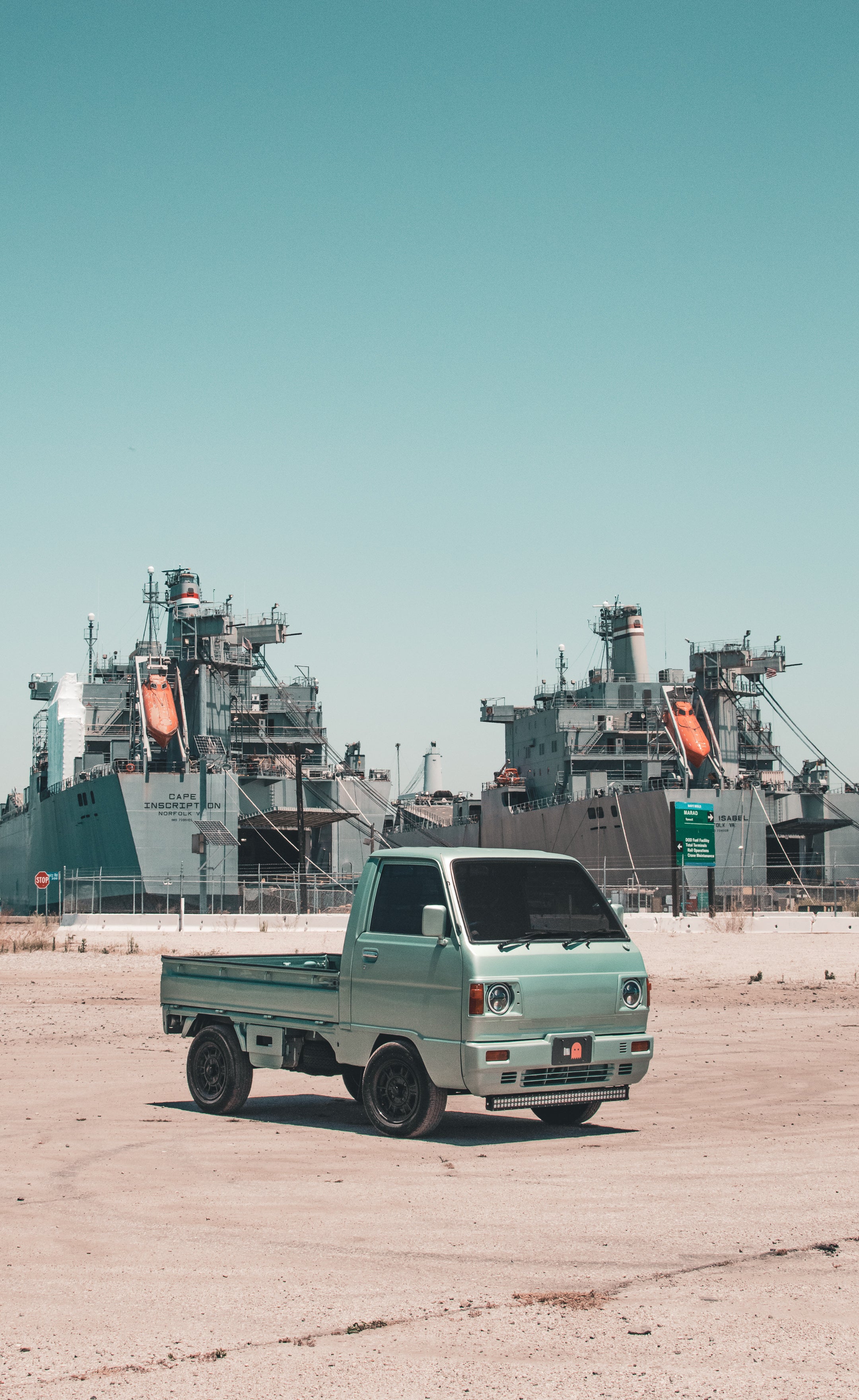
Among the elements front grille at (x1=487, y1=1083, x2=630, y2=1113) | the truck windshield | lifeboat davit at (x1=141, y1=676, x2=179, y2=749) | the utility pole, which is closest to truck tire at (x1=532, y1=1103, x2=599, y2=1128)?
front grille at (x1=487, y1=1083, x2=630, y2=1113)

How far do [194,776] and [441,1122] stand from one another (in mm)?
48834

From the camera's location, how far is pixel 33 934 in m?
42.8

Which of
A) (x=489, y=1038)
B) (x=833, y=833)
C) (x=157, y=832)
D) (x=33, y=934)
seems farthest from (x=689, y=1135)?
(x=833, y=833)

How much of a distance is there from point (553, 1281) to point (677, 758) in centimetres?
6288

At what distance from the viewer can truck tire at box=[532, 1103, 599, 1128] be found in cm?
1184

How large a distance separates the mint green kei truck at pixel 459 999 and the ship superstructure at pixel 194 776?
133ft

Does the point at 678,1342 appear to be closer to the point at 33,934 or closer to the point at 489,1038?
the point at 489,1038

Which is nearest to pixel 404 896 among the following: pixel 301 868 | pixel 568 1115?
pixel 568 1115

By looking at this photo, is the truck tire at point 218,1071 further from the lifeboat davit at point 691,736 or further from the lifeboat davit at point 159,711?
the lifeboat davit at point 691,736

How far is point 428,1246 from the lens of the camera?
739cm

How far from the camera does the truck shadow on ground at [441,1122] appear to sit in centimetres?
1120

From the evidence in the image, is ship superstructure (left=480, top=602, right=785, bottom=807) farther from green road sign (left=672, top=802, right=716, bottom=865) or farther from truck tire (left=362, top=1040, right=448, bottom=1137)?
truck tire (left=362, top=1040, right=448, bottom=1137)

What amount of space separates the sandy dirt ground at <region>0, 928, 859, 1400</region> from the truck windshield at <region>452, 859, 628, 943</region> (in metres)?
1.62

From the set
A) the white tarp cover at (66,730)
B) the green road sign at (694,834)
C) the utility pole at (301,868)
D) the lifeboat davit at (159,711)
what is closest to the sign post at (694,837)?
the green road sign at (694,834)
